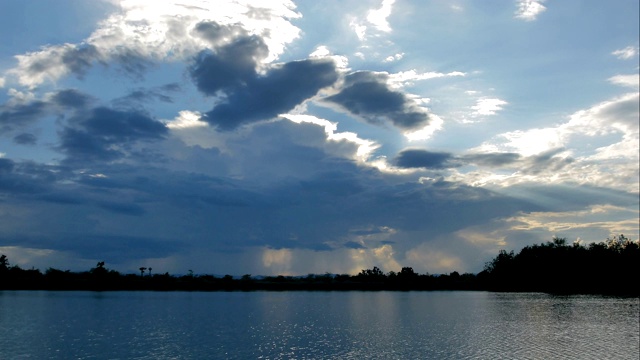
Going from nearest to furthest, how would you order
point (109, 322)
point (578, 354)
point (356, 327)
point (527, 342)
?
point (578, 354)
point (527, 342)
point (356, 327)
point (109, 322)

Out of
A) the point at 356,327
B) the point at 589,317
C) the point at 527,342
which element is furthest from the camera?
the point at 589,317

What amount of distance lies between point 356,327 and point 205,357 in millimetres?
37106

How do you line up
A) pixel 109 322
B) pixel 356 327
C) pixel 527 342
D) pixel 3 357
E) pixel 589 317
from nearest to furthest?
1. pixel 3 357
2. pixel 527 342
3. pixel 356 327
4. pixel 109 322
5. pixel 589 317

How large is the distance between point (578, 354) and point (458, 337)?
675 inches

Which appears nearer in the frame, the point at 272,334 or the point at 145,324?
the point at 272,334

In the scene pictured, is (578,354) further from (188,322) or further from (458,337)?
(188,322)

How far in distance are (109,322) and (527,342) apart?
70254 millimetres

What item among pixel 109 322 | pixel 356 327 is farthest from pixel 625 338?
pixel 109 322

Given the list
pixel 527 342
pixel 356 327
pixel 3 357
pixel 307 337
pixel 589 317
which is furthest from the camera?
pixel 589 317

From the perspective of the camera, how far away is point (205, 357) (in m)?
54.8

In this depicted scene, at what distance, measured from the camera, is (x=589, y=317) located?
9831 centimetres

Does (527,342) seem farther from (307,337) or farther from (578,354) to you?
(307,337)

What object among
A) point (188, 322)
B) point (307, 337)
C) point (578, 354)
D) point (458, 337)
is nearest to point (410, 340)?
point (458, 337)

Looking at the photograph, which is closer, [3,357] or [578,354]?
[3,357]
